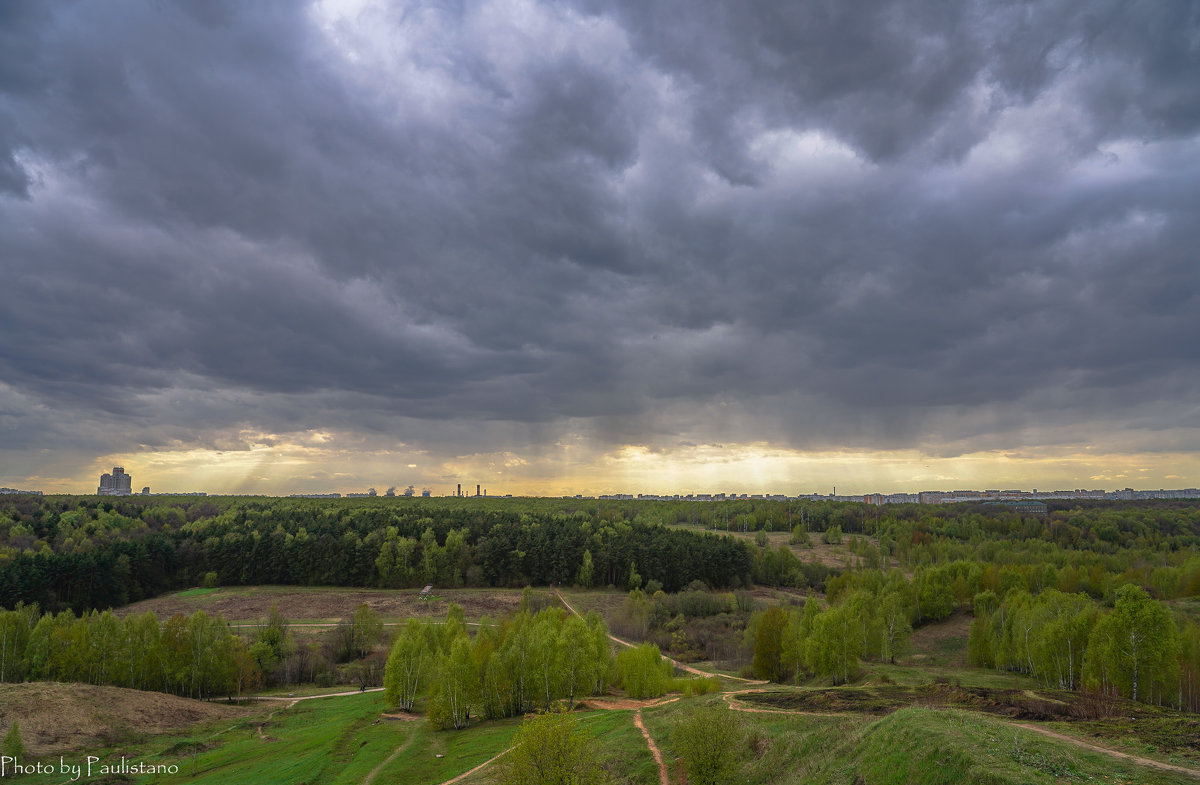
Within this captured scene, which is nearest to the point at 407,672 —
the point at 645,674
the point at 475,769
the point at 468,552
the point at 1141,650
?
the point at 475,769

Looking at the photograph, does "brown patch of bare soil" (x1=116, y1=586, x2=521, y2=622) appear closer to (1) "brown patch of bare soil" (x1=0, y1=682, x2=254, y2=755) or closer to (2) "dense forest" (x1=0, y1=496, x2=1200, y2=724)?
(2) "dense forest" (x1=0, y1=496, x2=1200, y2=724)

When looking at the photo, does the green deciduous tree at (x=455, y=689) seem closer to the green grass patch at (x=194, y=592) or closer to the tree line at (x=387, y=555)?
the tree line at (x=387, y=555)

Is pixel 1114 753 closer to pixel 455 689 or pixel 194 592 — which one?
pixel 455 689

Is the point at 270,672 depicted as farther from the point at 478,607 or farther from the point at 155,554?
the point at 155,554

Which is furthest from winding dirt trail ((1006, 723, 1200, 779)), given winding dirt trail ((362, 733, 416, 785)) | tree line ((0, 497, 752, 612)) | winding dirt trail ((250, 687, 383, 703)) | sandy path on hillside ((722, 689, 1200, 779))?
tree line ((0, 497, 752, 612))

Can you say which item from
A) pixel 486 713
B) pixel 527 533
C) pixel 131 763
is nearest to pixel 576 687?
pixel 486 713
